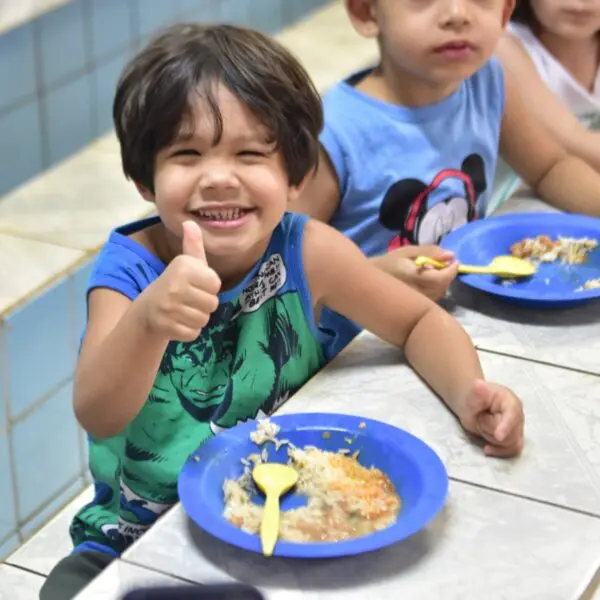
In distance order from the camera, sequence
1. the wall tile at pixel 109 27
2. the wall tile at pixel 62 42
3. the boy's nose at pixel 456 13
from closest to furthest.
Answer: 1. the boy's nose at pixel 456 13
2. the wall tile at pixel 62 42
3. the wall tile at pixel 109 27

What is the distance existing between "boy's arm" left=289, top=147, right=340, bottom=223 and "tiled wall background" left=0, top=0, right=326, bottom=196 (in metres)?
0.90

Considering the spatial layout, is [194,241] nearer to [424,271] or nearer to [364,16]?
[424,271]

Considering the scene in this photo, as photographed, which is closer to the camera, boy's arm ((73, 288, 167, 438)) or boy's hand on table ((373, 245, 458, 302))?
boy's arm ((73, 288, 167, 438))

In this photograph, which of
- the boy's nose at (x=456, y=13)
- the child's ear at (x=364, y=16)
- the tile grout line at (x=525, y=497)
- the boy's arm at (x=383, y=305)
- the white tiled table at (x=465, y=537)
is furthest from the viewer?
the child's ear at (x=364, y=16)

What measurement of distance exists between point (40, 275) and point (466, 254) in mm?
756

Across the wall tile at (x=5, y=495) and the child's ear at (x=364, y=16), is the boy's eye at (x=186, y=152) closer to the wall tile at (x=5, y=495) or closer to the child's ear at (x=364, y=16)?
the child's ear at (x=364, y=16)

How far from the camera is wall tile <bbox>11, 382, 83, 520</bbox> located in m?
1.95

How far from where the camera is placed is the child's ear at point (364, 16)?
5.27 ft

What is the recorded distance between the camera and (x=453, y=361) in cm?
120

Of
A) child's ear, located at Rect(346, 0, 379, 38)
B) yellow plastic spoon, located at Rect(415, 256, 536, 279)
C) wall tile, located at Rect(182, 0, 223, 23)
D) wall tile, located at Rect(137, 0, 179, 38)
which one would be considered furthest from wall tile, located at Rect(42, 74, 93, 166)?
yellow plastic spoon, located at Rect(415, 256, 536, 279)

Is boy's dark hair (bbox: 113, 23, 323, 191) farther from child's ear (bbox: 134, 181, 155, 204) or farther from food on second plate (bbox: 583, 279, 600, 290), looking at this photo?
food on second plate (bbox: 583, 279, 600, 290)

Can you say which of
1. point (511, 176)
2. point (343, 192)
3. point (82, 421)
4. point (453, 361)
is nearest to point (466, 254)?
point (343, 192)

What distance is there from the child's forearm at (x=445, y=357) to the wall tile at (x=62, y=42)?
1312 millimetres

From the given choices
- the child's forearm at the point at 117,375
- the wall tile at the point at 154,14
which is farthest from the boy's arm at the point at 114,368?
the wall tile at the point at 154,14
